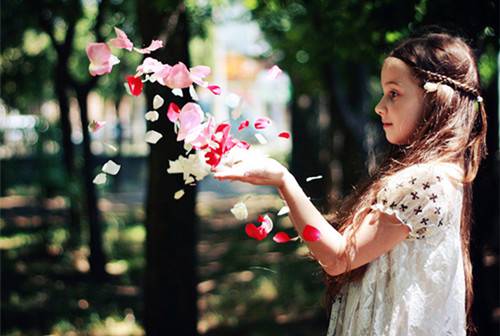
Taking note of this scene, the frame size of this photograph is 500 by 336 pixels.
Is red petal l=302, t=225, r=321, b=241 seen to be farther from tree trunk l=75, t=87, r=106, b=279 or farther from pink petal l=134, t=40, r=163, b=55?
tree trunk l=75, t=87, r=106, b=279

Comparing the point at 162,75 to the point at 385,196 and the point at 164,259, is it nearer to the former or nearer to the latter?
the point at 385,196

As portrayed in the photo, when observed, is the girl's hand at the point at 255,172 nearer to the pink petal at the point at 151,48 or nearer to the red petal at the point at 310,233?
the red petal at the point at 310,233

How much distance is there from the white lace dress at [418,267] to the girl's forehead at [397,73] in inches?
10.0

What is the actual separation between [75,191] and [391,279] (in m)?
8.62

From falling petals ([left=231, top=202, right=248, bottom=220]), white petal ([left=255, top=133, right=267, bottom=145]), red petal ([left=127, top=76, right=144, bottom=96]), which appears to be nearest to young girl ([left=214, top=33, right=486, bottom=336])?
falling petals ([left=231, top=202, right=248, bottom=220])

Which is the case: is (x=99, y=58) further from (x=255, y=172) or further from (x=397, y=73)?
(x=397, y=73)

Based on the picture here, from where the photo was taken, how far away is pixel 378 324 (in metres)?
1.95

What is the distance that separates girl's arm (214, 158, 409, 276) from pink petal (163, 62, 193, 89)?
1.06 ft

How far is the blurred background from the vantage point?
4500 mm

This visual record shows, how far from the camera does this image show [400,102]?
2006 millimetres

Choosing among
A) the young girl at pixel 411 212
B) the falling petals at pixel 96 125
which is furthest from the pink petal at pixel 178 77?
the young girl at pixel 411 212

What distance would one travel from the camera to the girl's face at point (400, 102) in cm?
200

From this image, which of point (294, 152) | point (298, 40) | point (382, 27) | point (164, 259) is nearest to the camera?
point (382, 27)

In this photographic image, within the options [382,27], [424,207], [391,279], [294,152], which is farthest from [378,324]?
[294,152]
